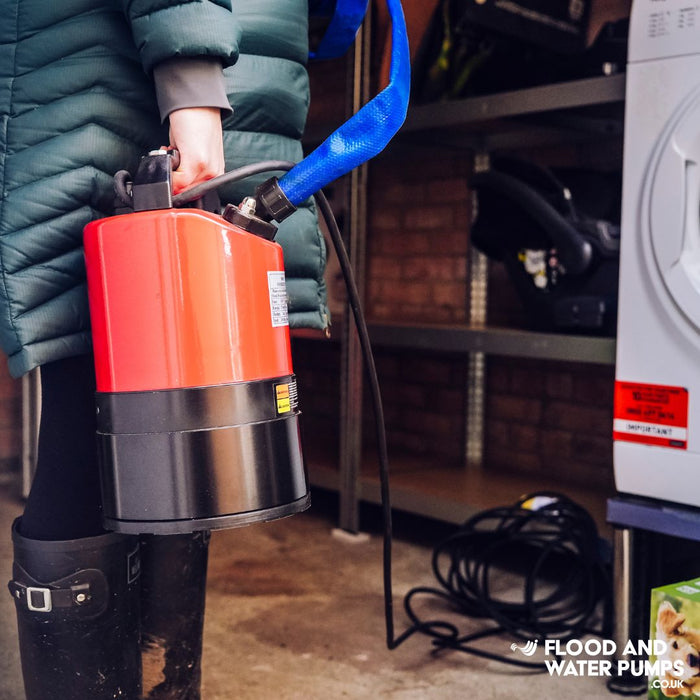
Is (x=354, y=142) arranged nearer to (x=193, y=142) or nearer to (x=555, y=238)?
(x=193, y=142)

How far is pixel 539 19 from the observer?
2.08m

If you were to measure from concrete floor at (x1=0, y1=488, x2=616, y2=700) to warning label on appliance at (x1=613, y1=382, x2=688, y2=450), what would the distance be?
40 centimetres

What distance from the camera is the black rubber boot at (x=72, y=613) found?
3.17 feet

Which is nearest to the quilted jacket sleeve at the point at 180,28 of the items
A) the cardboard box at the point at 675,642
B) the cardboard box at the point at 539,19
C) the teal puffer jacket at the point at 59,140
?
the teal puffer jacket at the point at 59,140

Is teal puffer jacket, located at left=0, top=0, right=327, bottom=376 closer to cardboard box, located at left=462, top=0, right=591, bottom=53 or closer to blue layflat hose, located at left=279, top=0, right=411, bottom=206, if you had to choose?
blue layflat hose, located at left=279, top=0, right=411, bottom=206

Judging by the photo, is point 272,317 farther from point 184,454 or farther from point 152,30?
point 152,30

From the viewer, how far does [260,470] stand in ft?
2.88

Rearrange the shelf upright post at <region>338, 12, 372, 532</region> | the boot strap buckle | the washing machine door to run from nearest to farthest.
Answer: the boot strap buckle, the washing machine door, the shelf upright post at <region>338, 12, 372, 532</region>

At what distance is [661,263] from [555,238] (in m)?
0.42

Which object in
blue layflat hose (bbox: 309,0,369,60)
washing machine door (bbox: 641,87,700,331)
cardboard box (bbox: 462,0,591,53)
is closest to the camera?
blue layflat hose (bbox: 309,0,369,60)

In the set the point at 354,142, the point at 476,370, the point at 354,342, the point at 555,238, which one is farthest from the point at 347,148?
the point at 476,370

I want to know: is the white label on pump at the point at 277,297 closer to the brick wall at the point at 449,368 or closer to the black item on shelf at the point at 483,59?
the black item on shelf at the point at 483,59

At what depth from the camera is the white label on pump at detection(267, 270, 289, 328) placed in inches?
35.5

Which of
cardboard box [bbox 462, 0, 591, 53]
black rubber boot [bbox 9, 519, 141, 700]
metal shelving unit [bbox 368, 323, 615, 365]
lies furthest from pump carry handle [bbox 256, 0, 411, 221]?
cardboard box [bbox 462, 0, 591, 53]
